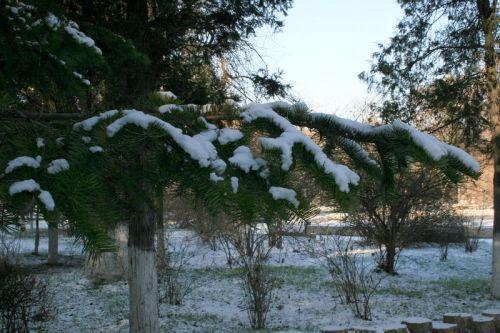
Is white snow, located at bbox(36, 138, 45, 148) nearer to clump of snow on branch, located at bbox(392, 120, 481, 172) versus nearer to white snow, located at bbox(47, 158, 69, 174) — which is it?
white snow, located at bbox(47, 158, 69, 174)

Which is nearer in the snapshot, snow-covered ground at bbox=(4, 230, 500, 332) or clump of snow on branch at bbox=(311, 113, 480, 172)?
clump of snow on branch at bbox=(311, 113, 480, 172)

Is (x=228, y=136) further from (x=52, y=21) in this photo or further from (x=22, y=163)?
(x=52, y=21)

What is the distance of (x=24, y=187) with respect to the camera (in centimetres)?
108

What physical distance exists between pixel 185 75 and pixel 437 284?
6450mm

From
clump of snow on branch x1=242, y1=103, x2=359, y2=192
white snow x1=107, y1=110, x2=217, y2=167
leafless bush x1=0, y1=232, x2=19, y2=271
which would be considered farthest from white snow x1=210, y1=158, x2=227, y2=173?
leafless bush x1=0, y1=232, x2=19, y2=271

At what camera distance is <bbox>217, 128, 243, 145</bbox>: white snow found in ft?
4.98

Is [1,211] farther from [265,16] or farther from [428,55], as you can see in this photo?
[428,55]

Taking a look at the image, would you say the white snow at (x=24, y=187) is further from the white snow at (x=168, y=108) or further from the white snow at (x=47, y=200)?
the white snow at (x=168, y=108)

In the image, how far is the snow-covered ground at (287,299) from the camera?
273 inches

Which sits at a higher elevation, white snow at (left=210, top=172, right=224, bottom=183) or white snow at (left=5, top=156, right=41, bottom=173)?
white snow at (left=5, top=156, right=41, bottom=173)

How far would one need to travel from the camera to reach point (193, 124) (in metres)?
1.63

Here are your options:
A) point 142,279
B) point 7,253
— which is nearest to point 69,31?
point 142,279

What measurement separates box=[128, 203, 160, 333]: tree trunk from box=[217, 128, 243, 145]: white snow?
419 cm

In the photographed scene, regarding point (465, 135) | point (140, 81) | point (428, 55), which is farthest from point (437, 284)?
point (140, 81)
